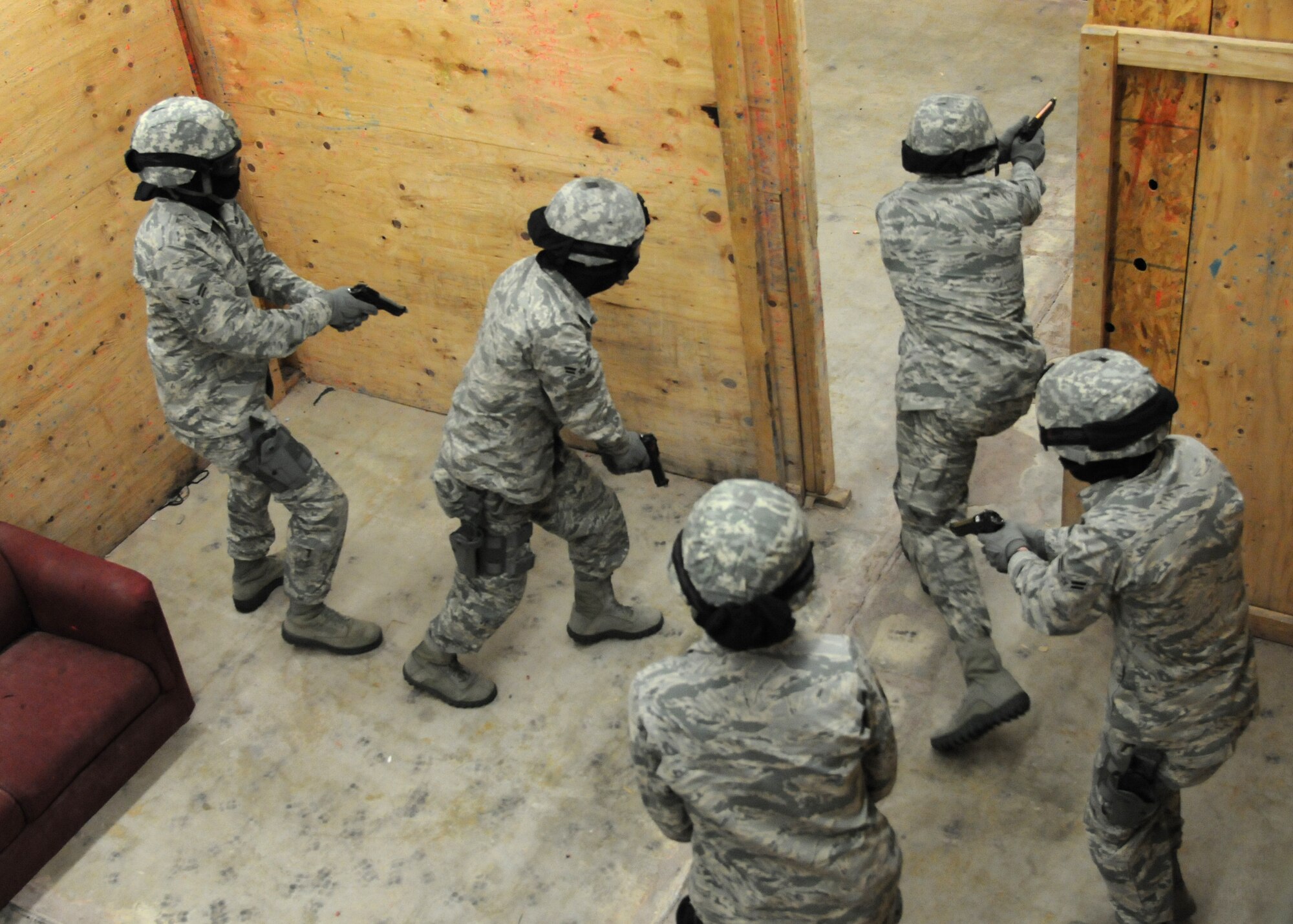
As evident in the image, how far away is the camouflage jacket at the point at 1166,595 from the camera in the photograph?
9.72 feet

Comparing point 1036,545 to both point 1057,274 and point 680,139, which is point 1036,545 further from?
point 1057,274

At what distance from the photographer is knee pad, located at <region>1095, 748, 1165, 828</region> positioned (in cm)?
327

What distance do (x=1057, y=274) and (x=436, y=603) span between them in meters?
3.33

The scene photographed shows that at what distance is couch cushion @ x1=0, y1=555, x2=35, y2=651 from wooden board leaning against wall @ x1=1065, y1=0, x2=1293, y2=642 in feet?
11.7

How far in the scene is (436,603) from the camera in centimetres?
518

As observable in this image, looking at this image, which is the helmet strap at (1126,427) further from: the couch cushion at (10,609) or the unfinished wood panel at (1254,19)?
the couch cushion at (10,609)

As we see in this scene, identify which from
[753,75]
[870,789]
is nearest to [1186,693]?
[870,789]

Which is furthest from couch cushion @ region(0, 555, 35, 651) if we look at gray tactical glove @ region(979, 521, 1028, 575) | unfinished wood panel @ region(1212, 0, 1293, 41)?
unfinished wood panel @ region(1212, 0, 1293, 41)

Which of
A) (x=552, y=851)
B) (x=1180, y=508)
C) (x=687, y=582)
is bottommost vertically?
(x=552, y=851)

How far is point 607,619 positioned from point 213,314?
169 cm

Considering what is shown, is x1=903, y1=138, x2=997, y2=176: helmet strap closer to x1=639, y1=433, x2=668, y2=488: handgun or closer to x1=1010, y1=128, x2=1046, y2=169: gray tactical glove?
x1=1010, y1=128, x2=1046, y2=169: gray tactical glove

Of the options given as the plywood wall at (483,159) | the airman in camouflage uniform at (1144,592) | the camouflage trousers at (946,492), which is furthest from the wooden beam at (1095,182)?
the plywood wall at (483,159)

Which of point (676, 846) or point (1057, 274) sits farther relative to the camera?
point (1057, 274)

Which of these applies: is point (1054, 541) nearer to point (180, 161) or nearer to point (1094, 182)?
point (1094, 182)
